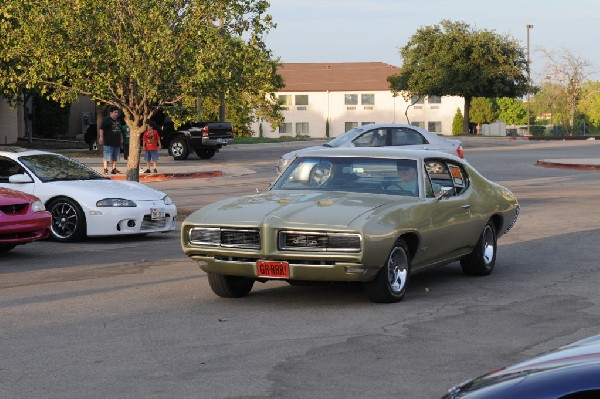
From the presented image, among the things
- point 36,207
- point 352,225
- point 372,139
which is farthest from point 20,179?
point 372,139

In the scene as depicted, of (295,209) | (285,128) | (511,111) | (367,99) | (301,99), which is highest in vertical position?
(301,99)

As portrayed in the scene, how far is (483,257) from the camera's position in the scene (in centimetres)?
1245

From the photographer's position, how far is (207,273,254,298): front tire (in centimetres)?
1089

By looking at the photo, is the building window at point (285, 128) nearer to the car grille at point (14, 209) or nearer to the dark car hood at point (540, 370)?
the car grille at point (14, 209)

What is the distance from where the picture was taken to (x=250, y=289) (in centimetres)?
1132

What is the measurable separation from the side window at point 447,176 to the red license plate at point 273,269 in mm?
2478

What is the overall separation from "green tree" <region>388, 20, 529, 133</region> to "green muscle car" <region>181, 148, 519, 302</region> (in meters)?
70.3

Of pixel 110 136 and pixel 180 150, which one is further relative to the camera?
pixel 180 150

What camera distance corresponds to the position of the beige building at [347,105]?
112 m

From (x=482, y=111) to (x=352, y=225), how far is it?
103 m

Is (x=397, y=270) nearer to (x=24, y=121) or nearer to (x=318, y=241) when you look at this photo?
(x=318, y=241)

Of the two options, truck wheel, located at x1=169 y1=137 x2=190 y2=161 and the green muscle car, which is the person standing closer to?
truck wheel, located at x1=169 y1=137 x2=190 y2=161

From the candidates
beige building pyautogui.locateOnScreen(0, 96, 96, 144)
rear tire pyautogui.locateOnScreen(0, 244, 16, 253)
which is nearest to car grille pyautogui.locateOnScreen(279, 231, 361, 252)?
rear tire pyautogui.locateOnScreen(0, 244, 16, 253)

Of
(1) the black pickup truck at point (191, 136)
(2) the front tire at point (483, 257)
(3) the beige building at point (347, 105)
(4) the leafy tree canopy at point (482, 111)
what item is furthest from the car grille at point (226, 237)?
(4) the leafy tree canopy at point (482, 111)
